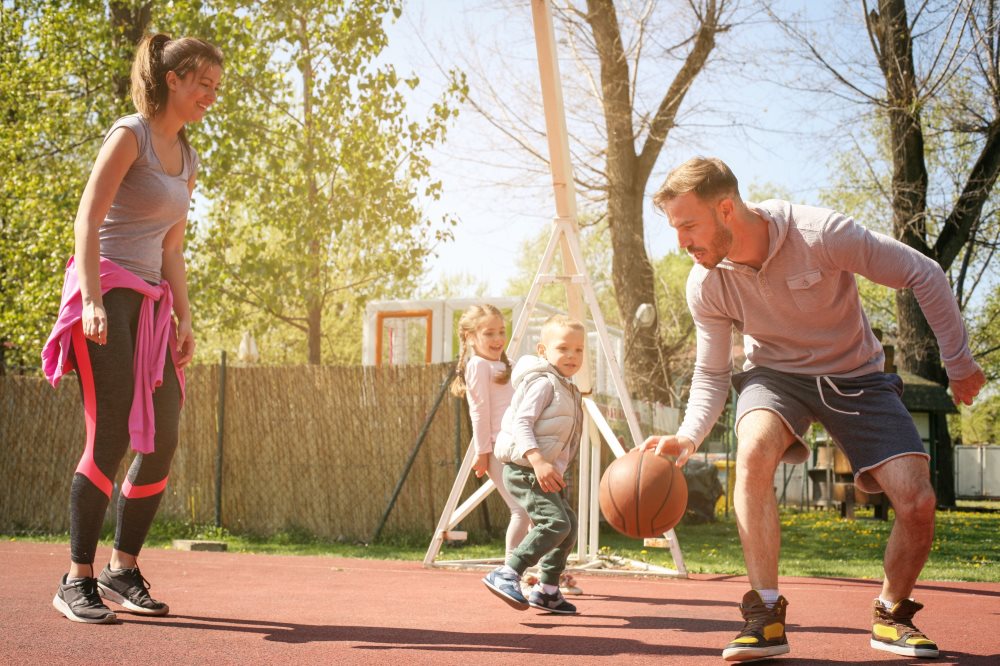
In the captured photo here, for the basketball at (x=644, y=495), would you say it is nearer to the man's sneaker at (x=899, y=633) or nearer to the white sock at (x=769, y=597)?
the white sock at (x=769, y=597)

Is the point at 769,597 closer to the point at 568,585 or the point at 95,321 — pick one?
the point at 95,321

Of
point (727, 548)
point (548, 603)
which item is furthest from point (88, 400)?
point (727, 548)

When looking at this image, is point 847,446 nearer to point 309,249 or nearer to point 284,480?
point 284,480

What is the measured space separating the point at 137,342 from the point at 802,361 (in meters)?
2.42

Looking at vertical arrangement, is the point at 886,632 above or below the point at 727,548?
above

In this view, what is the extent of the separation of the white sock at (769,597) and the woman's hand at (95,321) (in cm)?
236

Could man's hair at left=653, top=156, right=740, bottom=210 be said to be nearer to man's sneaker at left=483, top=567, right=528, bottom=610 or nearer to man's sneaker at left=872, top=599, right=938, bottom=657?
man's sneaker at left=872, top=599, right=938, bottom=657

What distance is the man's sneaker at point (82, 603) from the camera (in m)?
3.74

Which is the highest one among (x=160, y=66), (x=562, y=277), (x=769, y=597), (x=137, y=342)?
(x=160, y=66)

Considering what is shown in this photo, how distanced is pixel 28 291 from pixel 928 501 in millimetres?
14739

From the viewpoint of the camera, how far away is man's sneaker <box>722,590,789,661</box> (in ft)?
10.6

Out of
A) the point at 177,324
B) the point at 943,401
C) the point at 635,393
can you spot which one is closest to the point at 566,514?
the point at 177,324

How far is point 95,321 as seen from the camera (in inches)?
143

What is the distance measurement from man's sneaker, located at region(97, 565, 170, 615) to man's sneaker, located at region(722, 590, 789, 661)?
2.17 meters
